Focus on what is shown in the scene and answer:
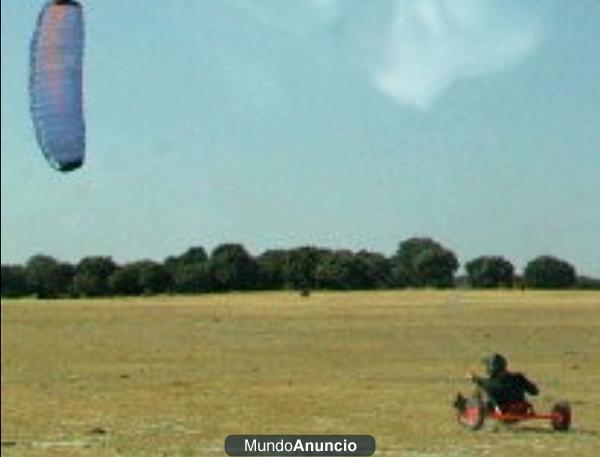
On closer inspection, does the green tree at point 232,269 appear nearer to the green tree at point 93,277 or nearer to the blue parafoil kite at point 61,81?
the green tree at point 93,277

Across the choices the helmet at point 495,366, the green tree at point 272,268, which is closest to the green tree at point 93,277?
the green tree at point 272,268

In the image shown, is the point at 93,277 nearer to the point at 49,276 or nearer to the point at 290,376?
the point at 49,276

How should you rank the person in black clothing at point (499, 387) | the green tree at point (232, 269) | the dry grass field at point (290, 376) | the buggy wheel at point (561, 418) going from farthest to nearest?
1. the green tree at point (232, 269)
2. the person in black clothing at point (499, 387)
3. the buggy wheel at point (561, 418)
4. the dry grass field at point (290, 376)

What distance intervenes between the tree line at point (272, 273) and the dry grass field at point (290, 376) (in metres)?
1.65

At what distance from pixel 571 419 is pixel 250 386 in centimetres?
723

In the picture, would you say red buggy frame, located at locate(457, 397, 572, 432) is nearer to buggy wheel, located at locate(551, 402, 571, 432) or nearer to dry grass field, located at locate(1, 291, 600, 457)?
buggy wheel, located at locate(551, 402, 571, 432)

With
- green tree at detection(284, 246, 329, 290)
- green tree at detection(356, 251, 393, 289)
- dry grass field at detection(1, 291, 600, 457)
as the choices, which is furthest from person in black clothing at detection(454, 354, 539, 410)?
green tree at detection(356, 251, 393, 289)

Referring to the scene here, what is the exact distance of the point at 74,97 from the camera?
47.8ft

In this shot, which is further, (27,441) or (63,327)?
(63,327)

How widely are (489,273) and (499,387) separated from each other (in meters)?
44.1

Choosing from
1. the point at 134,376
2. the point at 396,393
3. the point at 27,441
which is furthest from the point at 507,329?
the point at 27,441

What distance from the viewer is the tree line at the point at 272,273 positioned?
56.4 metres

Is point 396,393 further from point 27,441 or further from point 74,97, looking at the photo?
point 74,97

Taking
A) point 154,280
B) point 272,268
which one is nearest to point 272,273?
point 272,268
